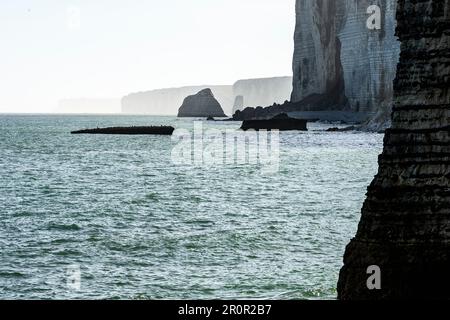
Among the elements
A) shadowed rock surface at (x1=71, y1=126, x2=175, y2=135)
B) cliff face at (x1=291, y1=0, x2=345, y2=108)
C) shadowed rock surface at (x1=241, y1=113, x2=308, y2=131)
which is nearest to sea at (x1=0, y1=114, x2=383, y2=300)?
shadowed rock surface at (x1=241, y1=113, x2=308, y2=131)

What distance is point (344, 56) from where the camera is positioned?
144875 millimetres

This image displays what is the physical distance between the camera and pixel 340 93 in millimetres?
165500

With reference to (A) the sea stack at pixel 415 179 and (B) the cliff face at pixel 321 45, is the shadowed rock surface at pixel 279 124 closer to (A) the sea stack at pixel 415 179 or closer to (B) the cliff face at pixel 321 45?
(B) the cliff face at pixel 321 45

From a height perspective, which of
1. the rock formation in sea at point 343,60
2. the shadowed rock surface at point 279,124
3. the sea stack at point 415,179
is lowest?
the shadowed rock surface at point 279,124

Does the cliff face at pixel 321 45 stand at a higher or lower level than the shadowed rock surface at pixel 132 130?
higher

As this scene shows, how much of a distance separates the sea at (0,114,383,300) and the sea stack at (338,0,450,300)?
5359mm

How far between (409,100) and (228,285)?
26.3ft

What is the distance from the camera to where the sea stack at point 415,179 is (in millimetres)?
10195

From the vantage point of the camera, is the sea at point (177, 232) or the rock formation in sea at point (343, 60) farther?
the rock formation in sea at point (343, 60)

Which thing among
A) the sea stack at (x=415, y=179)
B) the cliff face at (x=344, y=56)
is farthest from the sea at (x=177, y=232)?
the cliff face at (x=344, y=56)

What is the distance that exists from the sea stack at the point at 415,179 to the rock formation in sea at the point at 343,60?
90.4 meters

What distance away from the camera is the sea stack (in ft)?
33.4

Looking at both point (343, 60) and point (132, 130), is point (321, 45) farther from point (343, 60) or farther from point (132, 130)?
point (132, 130)

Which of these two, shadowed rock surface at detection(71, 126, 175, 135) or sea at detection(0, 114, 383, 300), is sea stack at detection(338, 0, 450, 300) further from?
shadowed rock surface at detection(71, 126, 175, 135)
